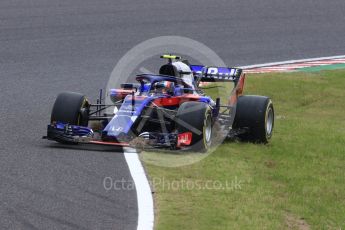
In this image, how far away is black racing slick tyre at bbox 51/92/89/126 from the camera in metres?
11.3

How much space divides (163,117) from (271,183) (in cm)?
218

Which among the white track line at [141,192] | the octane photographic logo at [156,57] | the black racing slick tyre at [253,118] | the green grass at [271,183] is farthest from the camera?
the octane photographic logo at [156,57]

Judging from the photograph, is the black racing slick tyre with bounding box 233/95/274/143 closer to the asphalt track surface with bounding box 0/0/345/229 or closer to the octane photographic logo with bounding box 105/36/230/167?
the octane photographic logo with bounding box 105/36/230/167

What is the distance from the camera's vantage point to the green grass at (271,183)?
26.7ft

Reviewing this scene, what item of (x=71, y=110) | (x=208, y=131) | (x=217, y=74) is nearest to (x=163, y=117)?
(x=208, y=131)

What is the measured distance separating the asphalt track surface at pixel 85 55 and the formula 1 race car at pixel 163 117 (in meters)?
0.36

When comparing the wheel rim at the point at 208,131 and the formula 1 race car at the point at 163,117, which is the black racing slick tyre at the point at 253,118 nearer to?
the formula 1 race car at the point at 163,117

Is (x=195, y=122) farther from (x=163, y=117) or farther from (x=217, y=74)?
(x=217, y=74)

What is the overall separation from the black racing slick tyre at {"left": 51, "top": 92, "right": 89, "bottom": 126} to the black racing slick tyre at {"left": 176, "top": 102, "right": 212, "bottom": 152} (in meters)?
1.31

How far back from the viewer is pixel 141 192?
28.9 feet

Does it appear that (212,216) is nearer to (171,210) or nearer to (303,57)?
(171,210)

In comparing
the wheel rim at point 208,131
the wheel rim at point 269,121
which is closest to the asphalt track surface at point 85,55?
the wheel rim at point 208,131

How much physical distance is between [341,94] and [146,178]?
7.79m

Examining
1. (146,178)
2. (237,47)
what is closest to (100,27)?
(237,47)
